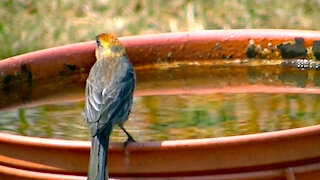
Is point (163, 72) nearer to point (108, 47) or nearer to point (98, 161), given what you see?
point (108, 47)

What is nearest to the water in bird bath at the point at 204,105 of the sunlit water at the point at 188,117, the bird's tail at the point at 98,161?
the sunlit water at the point at 188,117

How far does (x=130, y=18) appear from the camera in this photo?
5.77 metres

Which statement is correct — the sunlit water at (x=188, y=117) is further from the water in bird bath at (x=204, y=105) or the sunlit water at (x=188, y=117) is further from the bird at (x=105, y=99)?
the bird at (x=105, y=99)

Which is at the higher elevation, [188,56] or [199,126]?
[188,56]

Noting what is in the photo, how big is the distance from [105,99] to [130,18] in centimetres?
296

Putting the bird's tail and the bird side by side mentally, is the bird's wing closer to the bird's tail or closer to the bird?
the bird

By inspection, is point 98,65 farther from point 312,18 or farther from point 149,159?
point 312,18

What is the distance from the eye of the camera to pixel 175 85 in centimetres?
386

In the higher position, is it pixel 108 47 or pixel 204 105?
pixel 108 47

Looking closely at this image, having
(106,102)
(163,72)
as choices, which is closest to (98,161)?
(106,102)

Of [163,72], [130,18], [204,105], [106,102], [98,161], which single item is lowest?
[98,161]

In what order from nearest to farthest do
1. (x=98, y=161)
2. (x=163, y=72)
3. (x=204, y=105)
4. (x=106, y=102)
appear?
1. (x=98, y=161)
2. (x=106, y=102)
3. (x=204, y=105)
4. (x=163, y=72)

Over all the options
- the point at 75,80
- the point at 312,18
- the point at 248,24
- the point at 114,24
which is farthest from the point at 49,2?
the point at 75,80

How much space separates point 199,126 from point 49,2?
10.4 ft
